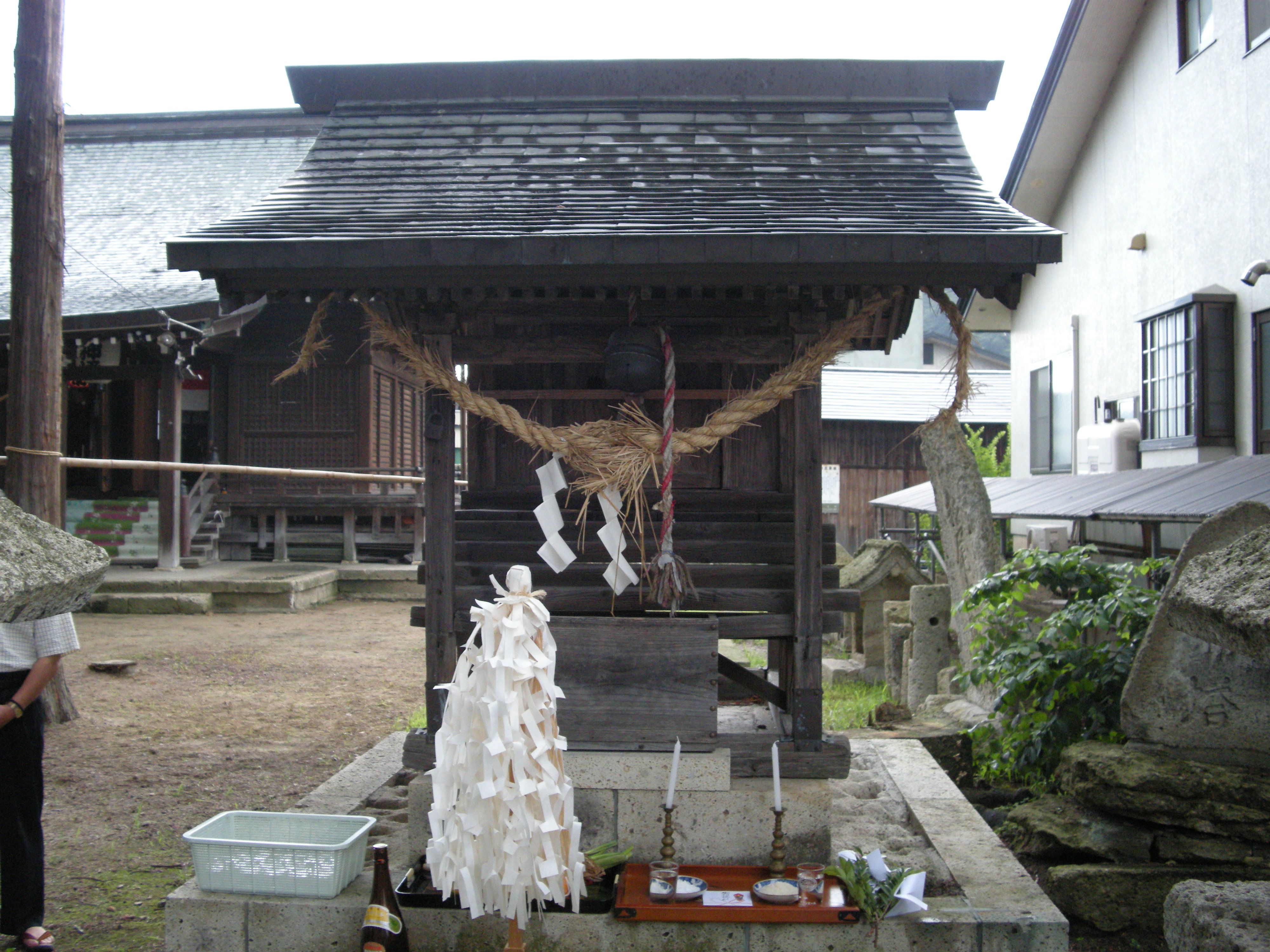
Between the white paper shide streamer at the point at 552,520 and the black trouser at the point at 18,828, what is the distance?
236 centimetres

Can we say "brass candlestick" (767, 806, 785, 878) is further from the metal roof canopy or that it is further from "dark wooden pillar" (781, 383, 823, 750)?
the metal roof canopy

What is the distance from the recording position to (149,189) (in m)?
18.1

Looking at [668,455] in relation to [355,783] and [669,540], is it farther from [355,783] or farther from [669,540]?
[355,783]

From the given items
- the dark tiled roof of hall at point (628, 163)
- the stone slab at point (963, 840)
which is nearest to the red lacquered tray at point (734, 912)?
the stone slab at point (963, 840)

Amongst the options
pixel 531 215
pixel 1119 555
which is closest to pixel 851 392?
pixel 1119 555

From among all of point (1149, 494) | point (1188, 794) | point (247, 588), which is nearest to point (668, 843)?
point (1188, 794)

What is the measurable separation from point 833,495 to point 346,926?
19737 millimetres

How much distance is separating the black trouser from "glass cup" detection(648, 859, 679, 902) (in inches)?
108

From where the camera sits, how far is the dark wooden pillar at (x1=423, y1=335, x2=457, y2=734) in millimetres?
4852

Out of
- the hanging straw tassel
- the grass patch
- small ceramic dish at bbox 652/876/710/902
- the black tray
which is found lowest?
the grass patch

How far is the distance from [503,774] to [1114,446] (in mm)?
9508

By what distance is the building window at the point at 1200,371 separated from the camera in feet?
29.6

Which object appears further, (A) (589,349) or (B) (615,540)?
(A) (589,349)

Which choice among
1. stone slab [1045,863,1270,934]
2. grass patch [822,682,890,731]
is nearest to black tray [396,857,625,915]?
stone slab [1045,863,1270,934]
